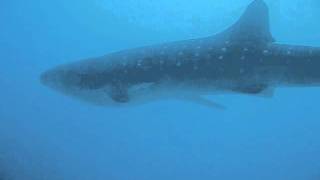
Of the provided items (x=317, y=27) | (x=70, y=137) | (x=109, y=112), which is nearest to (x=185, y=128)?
(x=109, y=112)

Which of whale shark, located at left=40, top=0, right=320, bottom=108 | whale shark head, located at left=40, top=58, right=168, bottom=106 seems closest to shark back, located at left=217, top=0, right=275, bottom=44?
whale shark, located at left=40, top=0, right=320, bottom=108

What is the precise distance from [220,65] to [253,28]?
0.68 feet

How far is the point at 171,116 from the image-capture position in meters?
4.53

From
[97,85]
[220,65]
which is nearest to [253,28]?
[220,65]

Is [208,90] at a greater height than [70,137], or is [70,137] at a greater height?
[208,90]

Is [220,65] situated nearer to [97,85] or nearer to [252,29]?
[252,29]

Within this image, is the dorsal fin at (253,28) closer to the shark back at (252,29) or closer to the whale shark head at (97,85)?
the shark back at (252,29)

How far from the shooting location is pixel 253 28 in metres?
2.29

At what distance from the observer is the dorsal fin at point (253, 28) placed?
228 centimetres

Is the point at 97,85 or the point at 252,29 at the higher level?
the point at 252,29

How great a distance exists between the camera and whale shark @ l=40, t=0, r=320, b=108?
2219 millimetres

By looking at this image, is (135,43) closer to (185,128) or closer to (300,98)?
(185,128)

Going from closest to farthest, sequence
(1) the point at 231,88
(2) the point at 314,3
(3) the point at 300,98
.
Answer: (1) the point at 231,88, (2) the point at 314,3, (3) the point at 300,98

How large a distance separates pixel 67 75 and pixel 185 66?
607mm
